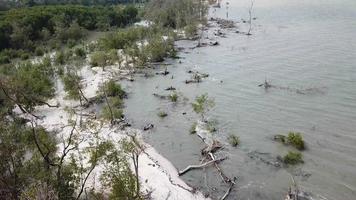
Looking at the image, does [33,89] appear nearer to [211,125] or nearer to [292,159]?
[211,125]

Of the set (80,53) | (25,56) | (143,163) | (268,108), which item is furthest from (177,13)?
(143,163)

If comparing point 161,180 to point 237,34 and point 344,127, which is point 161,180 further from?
point 237,34

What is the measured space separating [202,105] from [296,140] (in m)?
11.8

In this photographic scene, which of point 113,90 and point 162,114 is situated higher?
point 113,90

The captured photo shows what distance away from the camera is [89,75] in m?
63.8

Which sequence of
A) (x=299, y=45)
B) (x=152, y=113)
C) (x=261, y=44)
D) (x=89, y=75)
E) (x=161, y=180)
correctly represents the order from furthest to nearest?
(x=261, y=44), (x=299, y=45), (x=89, y=75), (x=152, y=113), (x=161, y=180)

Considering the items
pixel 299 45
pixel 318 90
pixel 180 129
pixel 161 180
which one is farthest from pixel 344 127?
pixel 299 45

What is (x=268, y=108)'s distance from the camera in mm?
45312

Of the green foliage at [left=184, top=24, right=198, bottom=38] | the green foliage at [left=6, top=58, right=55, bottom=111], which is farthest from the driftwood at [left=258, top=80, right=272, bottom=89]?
the green foliage at [left=184, top=24, right=198, bottom=38]

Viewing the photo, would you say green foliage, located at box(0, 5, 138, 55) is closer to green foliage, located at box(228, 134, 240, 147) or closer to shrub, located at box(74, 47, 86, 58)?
shrub, located at box(74, 47, 86, 58)

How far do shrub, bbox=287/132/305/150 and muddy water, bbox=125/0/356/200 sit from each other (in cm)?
83

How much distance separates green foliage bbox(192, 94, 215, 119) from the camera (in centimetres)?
4070

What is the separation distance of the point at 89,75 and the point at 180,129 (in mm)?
27347

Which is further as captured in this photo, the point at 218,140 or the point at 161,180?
the point at 218,140
